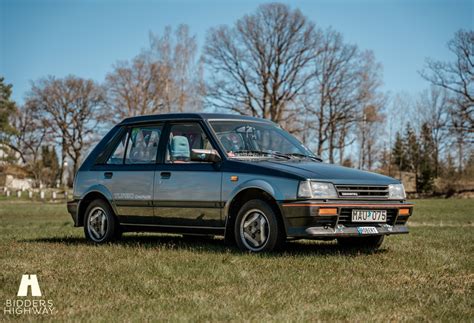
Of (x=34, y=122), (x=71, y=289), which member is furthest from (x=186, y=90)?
(x=71, y=289)

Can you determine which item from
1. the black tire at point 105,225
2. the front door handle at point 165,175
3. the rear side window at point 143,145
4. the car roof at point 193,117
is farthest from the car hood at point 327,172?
the black tire at point 105,225

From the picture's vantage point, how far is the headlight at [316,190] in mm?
8367

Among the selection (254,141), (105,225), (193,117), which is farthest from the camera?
(105,225)

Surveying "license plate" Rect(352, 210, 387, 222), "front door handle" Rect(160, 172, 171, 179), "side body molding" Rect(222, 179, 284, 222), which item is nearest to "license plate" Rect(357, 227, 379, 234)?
"license plate" Rect(352, 210, 387, 222)

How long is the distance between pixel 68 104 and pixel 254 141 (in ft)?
202

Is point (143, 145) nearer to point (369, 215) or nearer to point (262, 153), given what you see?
point (262, 153)

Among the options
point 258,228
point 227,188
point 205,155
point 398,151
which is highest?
point 398,151

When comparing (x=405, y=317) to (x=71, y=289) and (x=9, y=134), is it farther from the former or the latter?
(x=9, y=134)

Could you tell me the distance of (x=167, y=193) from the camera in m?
Answer: 9.73

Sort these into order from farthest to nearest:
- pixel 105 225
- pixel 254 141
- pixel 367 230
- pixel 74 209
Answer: pixel 74 209
pixel 105 225
pixel 254 141
pixel 367 230

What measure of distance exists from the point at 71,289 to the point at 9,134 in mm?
66422

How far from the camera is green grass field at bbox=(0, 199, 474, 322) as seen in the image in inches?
208

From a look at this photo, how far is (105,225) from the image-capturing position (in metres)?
10.7

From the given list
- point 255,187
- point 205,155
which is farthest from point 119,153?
point 255,187
